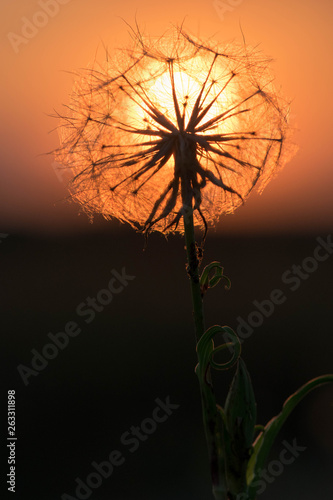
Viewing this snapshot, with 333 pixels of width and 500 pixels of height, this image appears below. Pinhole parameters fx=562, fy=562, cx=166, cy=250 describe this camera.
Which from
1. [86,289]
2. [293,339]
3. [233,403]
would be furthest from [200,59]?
[293,339]

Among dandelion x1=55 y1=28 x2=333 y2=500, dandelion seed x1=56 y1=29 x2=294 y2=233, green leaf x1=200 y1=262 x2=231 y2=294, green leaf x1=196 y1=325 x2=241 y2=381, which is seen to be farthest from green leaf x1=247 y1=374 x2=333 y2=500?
dandelion seed x1=56 y1=29 x2=294 y2=233

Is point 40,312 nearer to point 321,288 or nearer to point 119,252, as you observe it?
point 119,252

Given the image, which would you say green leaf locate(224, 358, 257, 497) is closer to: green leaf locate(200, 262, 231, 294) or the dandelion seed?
green leaf locate(200, 262, 231, 294)

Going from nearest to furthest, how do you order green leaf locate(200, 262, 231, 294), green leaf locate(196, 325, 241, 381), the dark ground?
green leaf locate(196, 325, 241, 381) → green leaf locate(200, 262, 231, 294) → the dark ground

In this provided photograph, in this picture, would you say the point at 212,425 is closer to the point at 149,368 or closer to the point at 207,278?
the point at 207,278

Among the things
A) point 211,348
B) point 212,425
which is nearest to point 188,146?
point 211,348

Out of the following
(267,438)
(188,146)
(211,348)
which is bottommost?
(267,438)

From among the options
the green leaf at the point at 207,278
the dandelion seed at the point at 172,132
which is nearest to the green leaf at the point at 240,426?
the green leaf at the point at 207,278
